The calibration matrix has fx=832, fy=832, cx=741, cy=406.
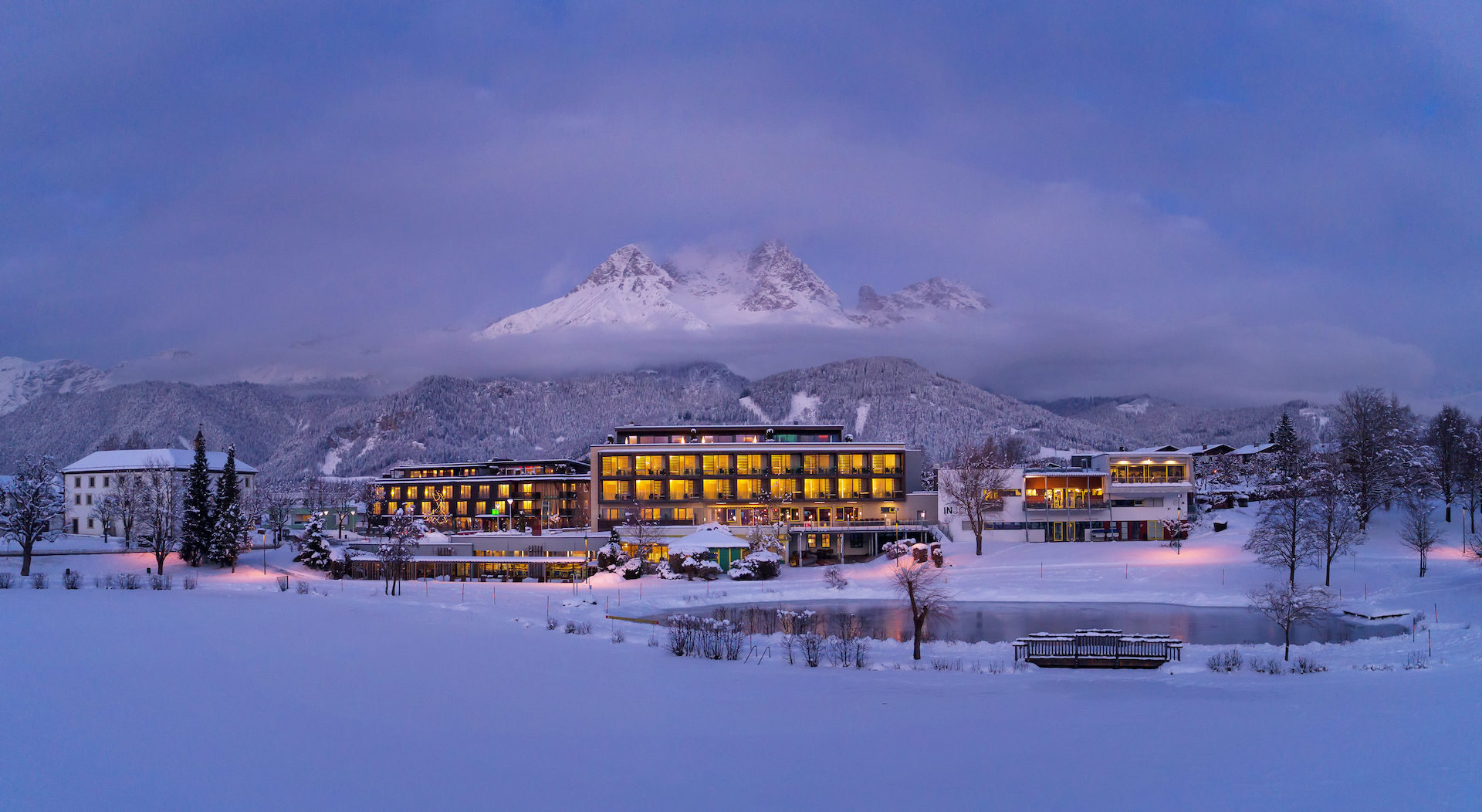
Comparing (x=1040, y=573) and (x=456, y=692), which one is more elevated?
(x=456, y=692)

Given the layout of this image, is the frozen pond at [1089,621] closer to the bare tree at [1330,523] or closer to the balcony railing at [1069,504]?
the bare tree at [1330,523]

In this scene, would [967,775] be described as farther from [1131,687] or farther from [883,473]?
[883,473]

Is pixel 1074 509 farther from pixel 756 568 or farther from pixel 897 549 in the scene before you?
pixel 756 568

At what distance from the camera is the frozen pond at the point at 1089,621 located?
34.6 metres

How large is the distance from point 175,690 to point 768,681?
469 inches

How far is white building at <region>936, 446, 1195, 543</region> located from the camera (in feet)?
231

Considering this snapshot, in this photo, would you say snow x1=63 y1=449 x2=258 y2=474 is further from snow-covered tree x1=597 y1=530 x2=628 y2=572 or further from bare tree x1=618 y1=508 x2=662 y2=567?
snow-covered tree x1=597 y1=530 x2=628 y2=572

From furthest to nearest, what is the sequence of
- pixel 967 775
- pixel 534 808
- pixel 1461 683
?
pixel 1461 683 < pixel 967 775 < pixel 534 808

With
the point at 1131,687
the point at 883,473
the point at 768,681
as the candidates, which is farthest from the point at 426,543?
the point at 1131,687

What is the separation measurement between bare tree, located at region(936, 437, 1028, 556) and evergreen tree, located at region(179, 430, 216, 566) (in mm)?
58272

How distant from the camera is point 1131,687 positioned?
67.7 feet

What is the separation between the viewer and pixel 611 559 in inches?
2352

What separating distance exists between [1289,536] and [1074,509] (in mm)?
22770

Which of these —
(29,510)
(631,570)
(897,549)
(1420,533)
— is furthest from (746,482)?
(29,510)
